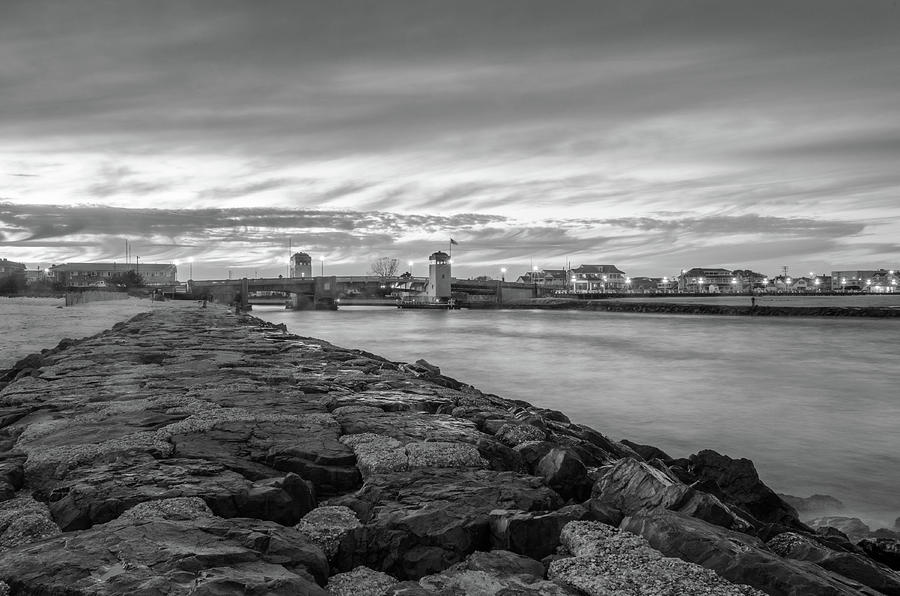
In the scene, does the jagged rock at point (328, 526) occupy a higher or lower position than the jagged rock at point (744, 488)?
higher

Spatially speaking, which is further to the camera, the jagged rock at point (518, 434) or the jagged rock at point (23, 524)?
the jagged rock at point (518, 434)

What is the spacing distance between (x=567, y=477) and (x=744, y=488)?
2.74 m

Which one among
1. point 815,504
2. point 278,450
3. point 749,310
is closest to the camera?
point 278,450

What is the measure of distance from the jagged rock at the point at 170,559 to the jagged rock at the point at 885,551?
3616 mm

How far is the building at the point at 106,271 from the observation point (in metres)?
129

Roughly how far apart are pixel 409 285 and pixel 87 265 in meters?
91.2

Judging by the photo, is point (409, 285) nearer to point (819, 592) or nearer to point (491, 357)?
point (491, 357)

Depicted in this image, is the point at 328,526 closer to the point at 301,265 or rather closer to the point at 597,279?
the point at 301,265

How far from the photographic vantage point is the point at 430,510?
2.62 meters

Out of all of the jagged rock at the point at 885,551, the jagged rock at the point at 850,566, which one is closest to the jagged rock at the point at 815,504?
the jagged rock at the point at 885,551

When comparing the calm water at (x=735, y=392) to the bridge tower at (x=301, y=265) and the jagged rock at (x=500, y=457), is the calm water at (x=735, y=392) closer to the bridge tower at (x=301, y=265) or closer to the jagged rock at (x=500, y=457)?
the jagged rock at (x=500, y=457)

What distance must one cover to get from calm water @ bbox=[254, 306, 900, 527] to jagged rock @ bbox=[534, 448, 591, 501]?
4588 millimetres

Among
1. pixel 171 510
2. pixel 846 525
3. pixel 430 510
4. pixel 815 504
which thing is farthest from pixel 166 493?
pixel 815 504

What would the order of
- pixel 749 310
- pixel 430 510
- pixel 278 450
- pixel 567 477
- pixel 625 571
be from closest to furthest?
pixel 625 571 → pixel 430 510 → pixel 567 477 → pixel 278 450 → pixel 749 310
